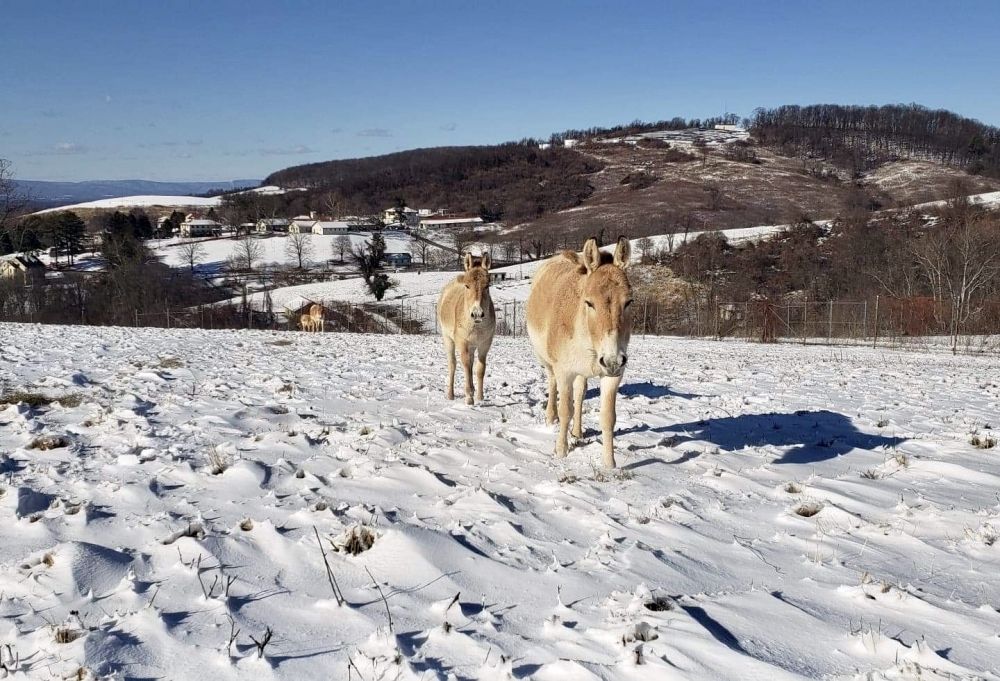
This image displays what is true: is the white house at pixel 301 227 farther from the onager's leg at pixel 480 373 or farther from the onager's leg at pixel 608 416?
the onager's leg at pixel 608 416

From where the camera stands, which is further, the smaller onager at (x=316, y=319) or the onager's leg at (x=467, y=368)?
the smaller onager at (x=316, y=319)

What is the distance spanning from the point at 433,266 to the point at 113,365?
94195 mm

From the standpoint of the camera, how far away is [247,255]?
108 metres

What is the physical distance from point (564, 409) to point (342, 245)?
118786mm

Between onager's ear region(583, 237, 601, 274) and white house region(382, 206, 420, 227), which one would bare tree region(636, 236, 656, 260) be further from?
white house region(382, 206, 420, 227)

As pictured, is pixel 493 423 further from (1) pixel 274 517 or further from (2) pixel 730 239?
(2) pixel 730 239

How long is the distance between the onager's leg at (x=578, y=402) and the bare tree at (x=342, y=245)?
361 ft

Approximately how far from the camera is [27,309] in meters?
57.4

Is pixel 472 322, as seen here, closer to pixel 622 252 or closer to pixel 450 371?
pixel 450 371

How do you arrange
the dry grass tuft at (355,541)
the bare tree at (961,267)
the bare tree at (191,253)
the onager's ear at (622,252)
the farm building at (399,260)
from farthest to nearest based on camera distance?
the farm building at (399,260) → the bare tree at (191,253) → the bare tree at (961,267) → the onager's ear at (622,252) → the dry grass tuft at (355,541)

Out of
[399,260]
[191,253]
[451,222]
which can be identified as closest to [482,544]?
[399,260]

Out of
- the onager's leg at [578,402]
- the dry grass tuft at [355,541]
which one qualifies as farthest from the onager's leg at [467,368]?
the dry grass tuft at [355,541]

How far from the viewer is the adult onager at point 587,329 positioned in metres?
6.38

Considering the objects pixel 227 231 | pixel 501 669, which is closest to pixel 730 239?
pixel 501 669
